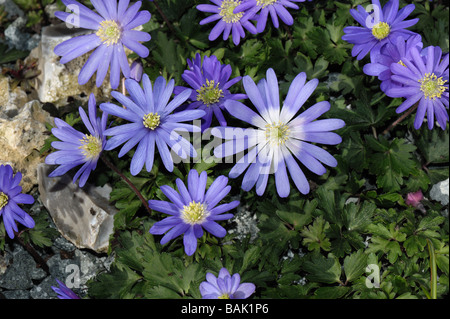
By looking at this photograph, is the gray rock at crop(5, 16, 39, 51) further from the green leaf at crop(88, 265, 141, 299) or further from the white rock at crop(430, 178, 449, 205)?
the white rock at crop(430, 178, 449, 205)

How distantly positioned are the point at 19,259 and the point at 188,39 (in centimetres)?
206

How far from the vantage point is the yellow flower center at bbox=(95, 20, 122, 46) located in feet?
9.86

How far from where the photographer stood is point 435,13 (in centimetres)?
366

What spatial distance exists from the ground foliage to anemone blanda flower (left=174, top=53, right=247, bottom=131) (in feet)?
0.77

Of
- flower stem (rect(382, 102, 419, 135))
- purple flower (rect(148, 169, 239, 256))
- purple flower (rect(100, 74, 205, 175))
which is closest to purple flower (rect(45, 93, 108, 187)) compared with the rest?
purple flower (rect(100, 74, 205, 175))

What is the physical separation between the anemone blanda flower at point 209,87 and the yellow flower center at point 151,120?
0.28 meters

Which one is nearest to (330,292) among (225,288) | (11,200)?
(225,288)

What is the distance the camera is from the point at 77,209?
337cm

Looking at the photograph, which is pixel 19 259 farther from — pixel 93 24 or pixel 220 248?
pixel 93 24

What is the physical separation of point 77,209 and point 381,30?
2409mm

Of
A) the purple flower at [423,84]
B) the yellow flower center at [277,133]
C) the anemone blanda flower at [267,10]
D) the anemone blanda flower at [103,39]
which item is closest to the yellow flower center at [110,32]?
the anemone blanda flower at [103,39]

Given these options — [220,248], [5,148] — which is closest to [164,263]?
[220,248]

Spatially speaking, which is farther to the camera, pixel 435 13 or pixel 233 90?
pixel 435 13

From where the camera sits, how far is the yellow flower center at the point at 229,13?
329 centimetres
